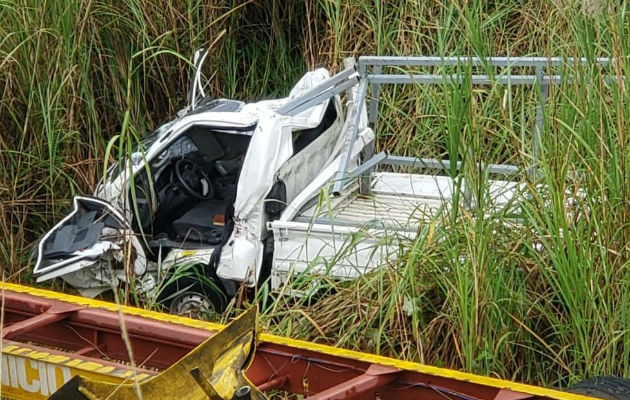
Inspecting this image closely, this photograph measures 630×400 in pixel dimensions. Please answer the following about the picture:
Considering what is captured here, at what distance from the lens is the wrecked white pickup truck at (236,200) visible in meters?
6.06

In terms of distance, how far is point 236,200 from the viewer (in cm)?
618

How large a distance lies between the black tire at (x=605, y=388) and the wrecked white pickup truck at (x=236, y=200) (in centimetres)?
194

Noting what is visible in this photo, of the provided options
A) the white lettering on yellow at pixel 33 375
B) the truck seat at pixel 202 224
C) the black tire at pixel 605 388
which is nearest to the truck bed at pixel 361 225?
the truck seat at pixel 202 224

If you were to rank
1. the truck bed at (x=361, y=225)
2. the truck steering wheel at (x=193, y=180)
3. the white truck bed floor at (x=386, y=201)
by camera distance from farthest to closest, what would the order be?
the truck steering wheel at (x=193, y=180), the white truck bed floor at (x=386, y=201), the truck bed at (x=361, y=225)

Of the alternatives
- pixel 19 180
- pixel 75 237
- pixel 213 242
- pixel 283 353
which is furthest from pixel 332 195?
pixel 283 353

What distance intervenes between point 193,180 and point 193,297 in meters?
0.86

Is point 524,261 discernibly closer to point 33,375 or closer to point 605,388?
point 605,388

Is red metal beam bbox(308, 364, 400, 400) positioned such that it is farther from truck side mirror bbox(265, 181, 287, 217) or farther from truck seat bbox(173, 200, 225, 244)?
truck seat bbox(173, 200, 225, 244)

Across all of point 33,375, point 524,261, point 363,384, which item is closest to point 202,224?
point 524,261

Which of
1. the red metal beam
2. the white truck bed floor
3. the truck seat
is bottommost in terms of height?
the red metal beam

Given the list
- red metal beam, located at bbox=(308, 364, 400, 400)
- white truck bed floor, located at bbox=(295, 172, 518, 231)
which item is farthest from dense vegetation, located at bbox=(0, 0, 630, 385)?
red metal beam, located at bbox=(308, 364, 400, 400)

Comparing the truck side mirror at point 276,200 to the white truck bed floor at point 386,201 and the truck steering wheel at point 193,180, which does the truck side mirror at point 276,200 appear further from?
the truck steering wheel at point 193,180

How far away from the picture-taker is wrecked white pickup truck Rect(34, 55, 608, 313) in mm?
6062

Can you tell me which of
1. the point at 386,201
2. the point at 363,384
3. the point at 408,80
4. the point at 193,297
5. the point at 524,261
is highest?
the point at 408,80
